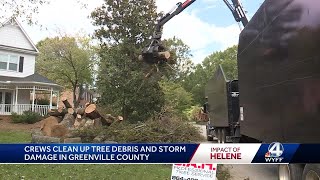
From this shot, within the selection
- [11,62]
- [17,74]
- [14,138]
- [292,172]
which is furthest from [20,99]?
[292,172]

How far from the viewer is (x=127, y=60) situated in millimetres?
24594

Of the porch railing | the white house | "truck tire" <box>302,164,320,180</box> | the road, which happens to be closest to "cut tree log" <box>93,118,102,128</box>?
the road

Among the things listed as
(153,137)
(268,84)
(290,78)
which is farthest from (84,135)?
(290,78)

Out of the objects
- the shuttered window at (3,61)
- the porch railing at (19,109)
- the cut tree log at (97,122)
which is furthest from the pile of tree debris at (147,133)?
the shuttered window at (3,61)

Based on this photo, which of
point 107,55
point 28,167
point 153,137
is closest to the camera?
point 28,167

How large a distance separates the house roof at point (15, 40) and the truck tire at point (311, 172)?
98.2 feet

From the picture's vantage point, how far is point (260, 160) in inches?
172

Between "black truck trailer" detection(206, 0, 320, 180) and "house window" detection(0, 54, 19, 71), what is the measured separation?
2693 cm

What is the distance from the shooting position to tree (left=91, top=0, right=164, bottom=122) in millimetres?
23594

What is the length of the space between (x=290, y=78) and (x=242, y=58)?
4.08 meters

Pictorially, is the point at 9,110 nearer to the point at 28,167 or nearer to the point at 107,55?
the point at 107,55

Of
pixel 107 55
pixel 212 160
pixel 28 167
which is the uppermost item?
pixel 107 55

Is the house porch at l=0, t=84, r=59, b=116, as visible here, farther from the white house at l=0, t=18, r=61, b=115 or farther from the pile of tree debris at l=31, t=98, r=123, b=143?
the pile of tree debris at l=31, t=98, r=123, b=143

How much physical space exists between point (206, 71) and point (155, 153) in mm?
78416
